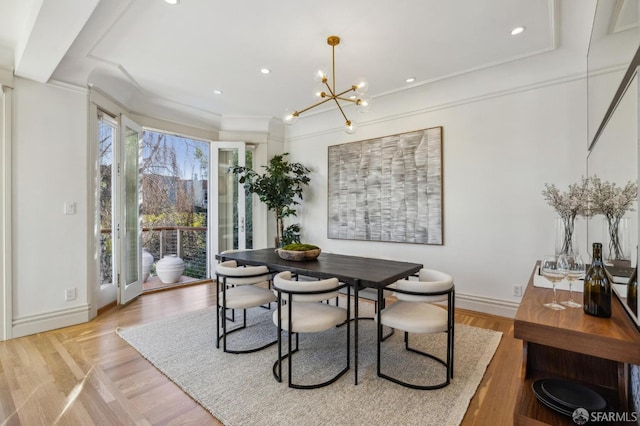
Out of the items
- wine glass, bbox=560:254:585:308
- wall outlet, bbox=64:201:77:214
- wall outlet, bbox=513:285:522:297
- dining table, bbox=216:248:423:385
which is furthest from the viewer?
wall outlet, bbox=513:285:522:297

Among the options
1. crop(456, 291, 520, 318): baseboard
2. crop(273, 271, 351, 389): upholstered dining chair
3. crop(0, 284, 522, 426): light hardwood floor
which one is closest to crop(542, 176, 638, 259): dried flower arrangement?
crop(0, 284, 522, 426): light hardwood floor

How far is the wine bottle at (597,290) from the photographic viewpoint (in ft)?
3.96

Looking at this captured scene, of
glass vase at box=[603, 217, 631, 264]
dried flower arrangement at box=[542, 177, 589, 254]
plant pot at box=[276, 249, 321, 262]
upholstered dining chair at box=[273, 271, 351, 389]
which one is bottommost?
upholstered dining chair at box=[273, 271, 351, 389]

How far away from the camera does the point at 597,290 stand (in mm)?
1230

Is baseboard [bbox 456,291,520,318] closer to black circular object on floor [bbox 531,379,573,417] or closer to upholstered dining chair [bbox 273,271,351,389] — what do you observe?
upholstered dining chair [bbox 273,271,351,389]

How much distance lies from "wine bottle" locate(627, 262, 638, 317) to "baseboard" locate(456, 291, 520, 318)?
99.0 inches

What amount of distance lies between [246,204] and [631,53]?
189 inches

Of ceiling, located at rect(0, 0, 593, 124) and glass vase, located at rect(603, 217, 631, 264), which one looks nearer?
glass vase, located at rect(603, 217, 631, 264)

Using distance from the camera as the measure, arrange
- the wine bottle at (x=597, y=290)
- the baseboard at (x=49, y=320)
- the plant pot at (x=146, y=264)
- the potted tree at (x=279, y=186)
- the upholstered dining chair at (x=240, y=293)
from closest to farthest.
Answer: the wine bottle at (x=597, y=290) < the upholstered dining chair at (x=240, y=293) < the baseboard at (x=49, y=320) < the potted tree at (x=279, y=186) < the plant pot at (x=146, y=264)

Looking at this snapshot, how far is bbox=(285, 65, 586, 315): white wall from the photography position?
3.11m

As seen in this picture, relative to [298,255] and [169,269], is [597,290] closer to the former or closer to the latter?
[298,255]

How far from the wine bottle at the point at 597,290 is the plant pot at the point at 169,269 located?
5.35 m

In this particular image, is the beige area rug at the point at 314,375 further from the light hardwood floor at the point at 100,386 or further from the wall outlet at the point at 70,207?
the wall outlet at the point at 70,207

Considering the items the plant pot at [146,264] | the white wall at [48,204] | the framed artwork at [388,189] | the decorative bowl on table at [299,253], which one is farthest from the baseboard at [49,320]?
the framed artwork at [388,189]
